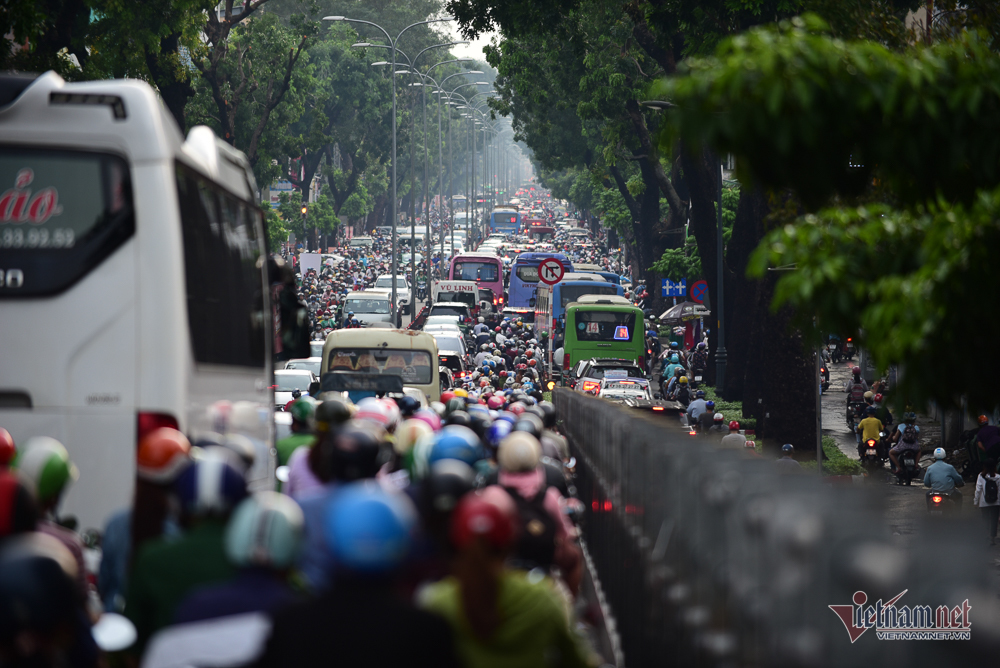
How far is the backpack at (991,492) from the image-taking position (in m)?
17.3

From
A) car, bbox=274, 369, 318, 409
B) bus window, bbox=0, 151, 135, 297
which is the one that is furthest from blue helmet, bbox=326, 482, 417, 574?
car, bbox=274, 369, 318, 409

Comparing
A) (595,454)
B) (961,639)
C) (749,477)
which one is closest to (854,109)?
(749,477)

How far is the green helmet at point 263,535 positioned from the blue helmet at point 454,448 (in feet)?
6.26

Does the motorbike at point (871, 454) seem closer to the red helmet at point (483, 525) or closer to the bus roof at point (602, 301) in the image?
the bus roof at point (602, 301)

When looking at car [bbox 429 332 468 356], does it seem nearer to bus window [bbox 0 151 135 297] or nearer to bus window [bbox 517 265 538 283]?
bus window [bbox 0 151 135 297]

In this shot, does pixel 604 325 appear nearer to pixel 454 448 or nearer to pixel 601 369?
pixel 601 369

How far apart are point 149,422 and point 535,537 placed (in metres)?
2.81

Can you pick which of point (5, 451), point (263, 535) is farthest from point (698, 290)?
point (263, 535)

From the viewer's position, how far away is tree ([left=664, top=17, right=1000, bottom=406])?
542cm

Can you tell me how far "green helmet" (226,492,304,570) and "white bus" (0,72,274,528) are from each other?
3.92m

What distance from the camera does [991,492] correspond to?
17344 millimetres

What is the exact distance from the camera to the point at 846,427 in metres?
30.4

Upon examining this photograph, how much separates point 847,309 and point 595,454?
4.47m

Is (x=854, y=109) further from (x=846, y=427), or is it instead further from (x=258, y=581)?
(x=846, y=427)
